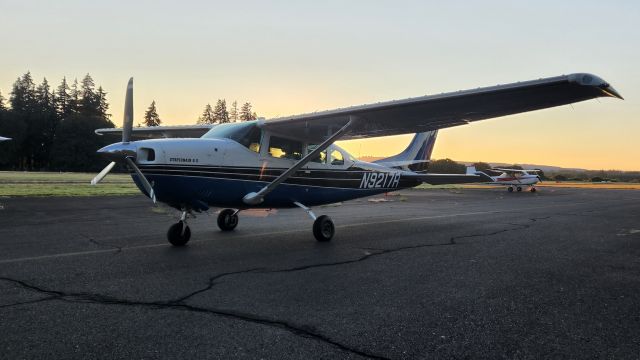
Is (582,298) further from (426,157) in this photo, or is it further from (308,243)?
(426,157)

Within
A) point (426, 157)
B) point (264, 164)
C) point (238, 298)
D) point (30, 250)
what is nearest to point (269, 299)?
point (238, 298)

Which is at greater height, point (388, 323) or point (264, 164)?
point (264, 164)

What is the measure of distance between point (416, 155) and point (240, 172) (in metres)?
7.48

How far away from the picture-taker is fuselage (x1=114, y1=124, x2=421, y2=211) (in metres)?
6.54

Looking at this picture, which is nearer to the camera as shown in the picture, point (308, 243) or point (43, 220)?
point (308, 243)

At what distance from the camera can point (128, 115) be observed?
684 cm

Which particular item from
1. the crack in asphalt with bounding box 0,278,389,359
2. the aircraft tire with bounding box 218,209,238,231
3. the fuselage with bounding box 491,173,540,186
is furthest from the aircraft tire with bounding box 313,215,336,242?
the fuselage with bounding box 491,173,540,186

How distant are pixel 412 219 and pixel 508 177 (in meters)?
29.0

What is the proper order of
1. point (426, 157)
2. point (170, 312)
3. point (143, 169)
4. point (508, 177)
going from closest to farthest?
point (170, 312) → point (143, 169) → point (426, 157) → point (508, 177)

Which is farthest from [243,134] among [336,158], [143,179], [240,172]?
[336,158]

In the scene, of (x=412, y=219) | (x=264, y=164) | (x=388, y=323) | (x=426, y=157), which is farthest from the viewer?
(x=426, y=157)

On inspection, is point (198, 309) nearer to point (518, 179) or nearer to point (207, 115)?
point (518, 179)

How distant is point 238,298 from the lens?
13.7 ft

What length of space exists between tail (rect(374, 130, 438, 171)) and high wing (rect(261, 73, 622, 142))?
286 centimetres
